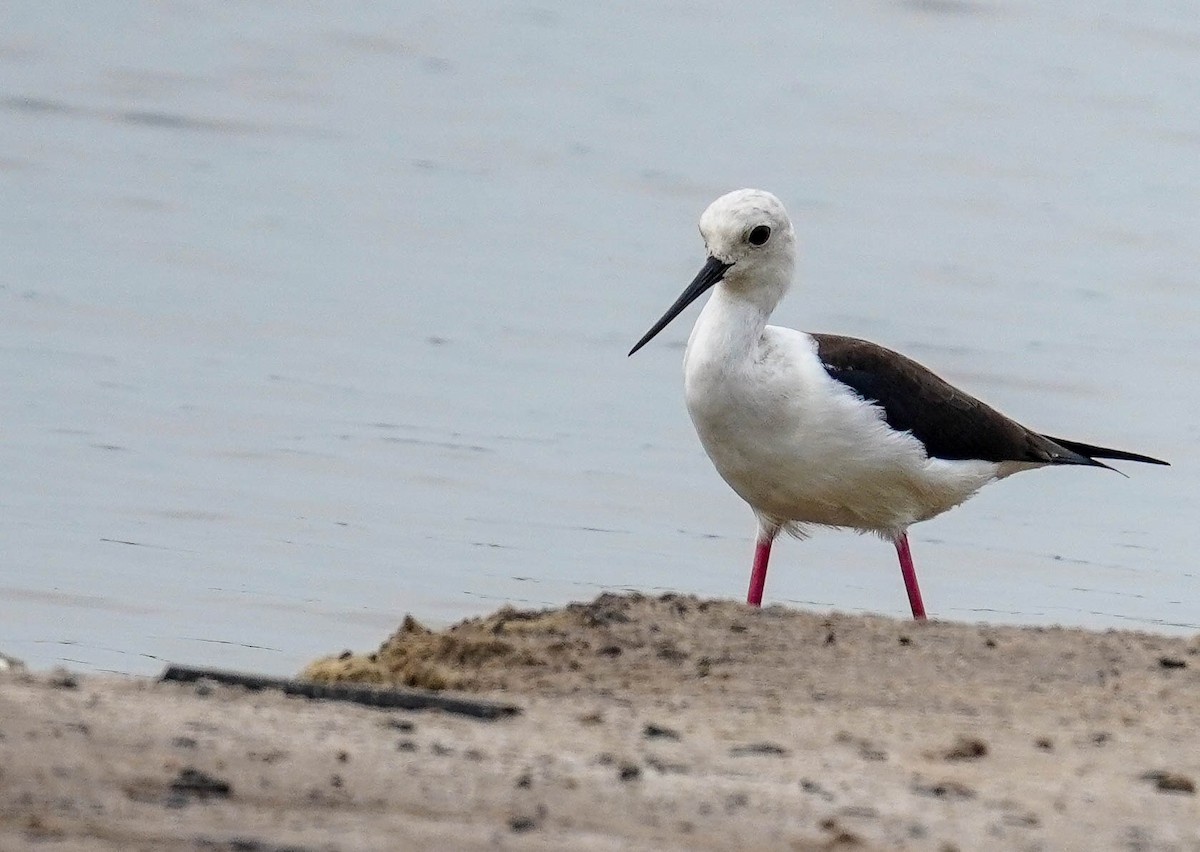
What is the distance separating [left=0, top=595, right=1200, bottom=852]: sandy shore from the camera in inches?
171

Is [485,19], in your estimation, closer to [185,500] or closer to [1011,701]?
[185,500]

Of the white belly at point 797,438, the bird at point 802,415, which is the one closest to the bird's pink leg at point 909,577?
the bird at point 802,415

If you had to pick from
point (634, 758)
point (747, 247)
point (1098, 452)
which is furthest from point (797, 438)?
point (634, 758)

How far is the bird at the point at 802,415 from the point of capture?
25.9 feet

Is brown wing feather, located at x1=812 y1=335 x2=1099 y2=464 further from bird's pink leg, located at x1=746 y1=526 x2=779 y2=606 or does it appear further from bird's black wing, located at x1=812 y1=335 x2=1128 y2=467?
bird's pink leg, located at x1=746 y1=526 x2=779 y2=606

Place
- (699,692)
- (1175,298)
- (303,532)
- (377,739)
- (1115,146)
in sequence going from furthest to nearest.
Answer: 1. (1115,146)
2. (1175,298)
3. (303,532)
4. (699,692)
5. (377,739)

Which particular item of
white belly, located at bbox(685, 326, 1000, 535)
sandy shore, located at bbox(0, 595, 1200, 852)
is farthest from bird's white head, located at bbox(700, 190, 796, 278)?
sandy shore, located at bbox(0, 595, 1200, 852)

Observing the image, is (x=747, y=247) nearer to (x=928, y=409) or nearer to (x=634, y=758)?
(x=928, y=409)

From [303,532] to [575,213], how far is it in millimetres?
8183

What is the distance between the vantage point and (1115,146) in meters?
22.4

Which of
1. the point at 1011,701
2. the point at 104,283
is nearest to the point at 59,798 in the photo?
the point at 1011,701

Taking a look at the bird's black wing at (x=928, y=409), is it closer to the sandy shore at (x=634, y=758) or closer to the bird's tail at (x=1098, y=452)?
the bird's tail at (x=1098, y=452)

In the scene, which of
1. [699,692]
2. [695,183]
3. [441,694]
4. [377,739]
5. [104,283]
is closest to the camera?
[377,739]

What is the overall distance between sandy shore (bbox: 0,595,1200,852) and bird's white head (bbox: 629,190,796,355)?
2.42m
